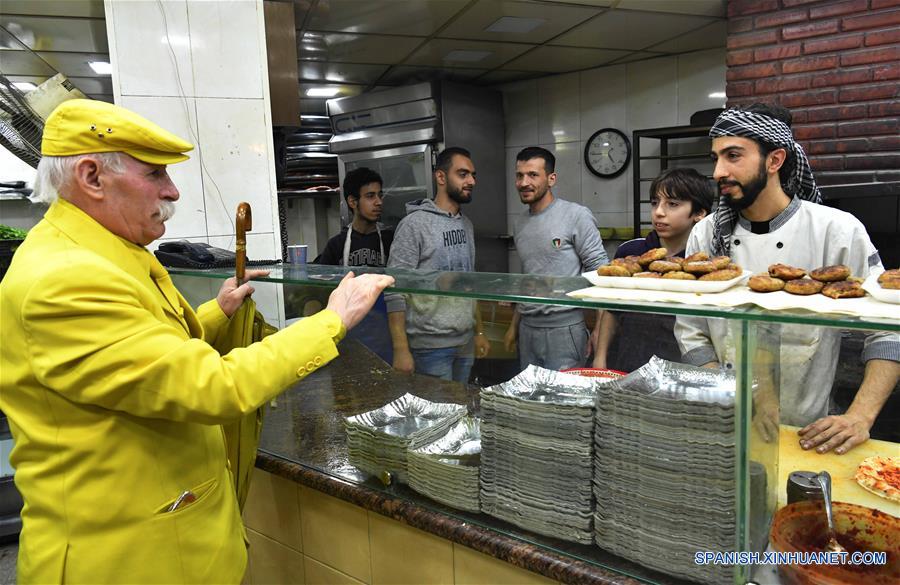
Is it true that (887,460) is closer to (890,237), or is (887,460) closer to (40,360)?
(40,360)

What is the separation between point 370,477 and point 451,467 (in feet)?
1.02

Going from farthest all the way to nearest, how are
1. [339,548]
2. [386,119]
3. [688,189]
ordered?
[386,119] → [688,189] → [339,548]

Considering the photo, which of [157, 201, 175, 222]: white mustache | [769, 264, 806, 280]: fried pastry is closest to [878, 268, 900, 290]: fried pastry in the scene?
[769, 264, 806, 280]: fried pastry

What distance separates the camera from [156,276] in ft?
4.43

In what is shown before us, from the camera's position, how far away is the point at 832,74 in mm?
3738

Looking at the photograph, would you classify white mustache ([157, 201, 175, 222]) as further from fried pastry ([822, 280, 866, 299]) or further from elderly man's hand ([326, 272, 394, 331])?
fried pastry ([822, 280, 866, 299])

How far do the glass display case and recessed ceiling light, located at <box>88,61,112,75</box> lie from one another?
4498 mm

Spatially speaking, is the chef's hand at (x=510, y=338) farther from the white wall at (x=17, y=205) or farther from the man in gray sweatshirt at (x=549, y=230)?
the white wall at (x=17, y=205)

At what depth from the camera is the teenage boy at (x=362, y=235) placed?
370 cm

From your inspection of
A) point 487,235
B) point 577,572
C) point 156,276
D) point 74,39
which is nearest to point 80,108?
point 156,276

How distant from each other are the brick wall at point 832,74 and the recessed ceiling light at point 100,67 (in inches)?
176

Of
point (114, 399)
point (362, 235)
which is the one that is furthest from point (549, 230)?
point (114, 399)

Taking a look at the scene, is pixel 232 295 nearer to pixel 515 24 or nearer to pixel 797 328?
pixel 797 328

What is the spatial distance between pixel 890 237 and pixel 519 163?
2.31 metres
